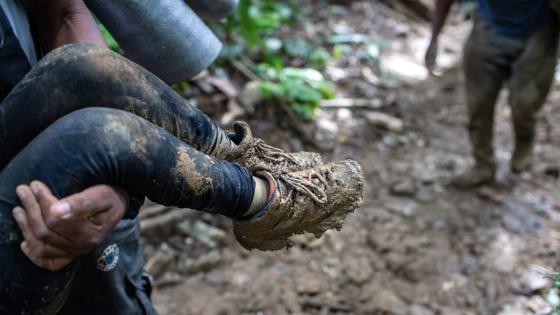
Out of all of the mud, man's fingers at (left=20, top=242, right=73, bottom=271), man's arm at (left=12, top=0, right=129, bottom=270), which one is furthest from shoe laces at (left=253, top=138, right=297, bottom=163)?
man's fingers at (left=20, top=242, right=73, bottom=271)

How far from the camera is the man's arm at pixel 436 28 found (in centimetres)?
418

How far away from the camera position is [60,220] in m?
1.45

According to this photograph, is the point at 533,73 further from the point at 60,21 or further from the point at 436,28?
the point at 60,21

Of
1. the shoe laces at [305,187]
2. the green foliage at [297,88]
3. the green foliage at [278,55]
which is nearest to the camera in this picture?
the shoe laces at [305,187]

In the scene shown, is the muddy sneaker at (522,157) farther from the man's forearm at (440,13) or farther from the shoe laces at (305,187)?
the shoe laces at (305,187)

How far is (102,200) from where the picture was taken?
1.52 metres

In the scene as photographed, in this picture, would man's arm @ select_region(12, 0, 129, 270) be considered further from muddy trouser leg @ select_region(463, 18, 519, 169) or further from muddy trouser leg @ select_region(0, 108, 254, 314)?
muddy trouser leg @ select_region(463, 18, 519, 169)

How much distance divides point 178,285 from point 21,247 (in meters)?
1.98

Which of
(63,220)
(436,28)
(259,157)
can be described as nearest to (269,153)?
(259,157)

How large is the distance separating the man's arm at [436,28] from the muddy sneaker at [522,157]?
98 centimetres

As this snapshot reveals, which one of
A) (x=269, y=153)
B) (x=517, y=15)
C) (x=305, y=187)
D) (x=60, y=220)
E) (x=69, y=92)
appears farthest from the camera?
(x=517, y=15)

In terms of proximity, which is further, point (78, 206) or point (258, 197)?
point (258, 197)

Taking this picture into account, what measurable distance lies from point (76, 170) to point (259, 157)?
0.76 metres

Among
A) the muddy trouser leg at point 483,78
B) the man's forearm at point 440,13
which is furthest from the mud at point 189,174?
the muddy trouser leg at point 483,78
